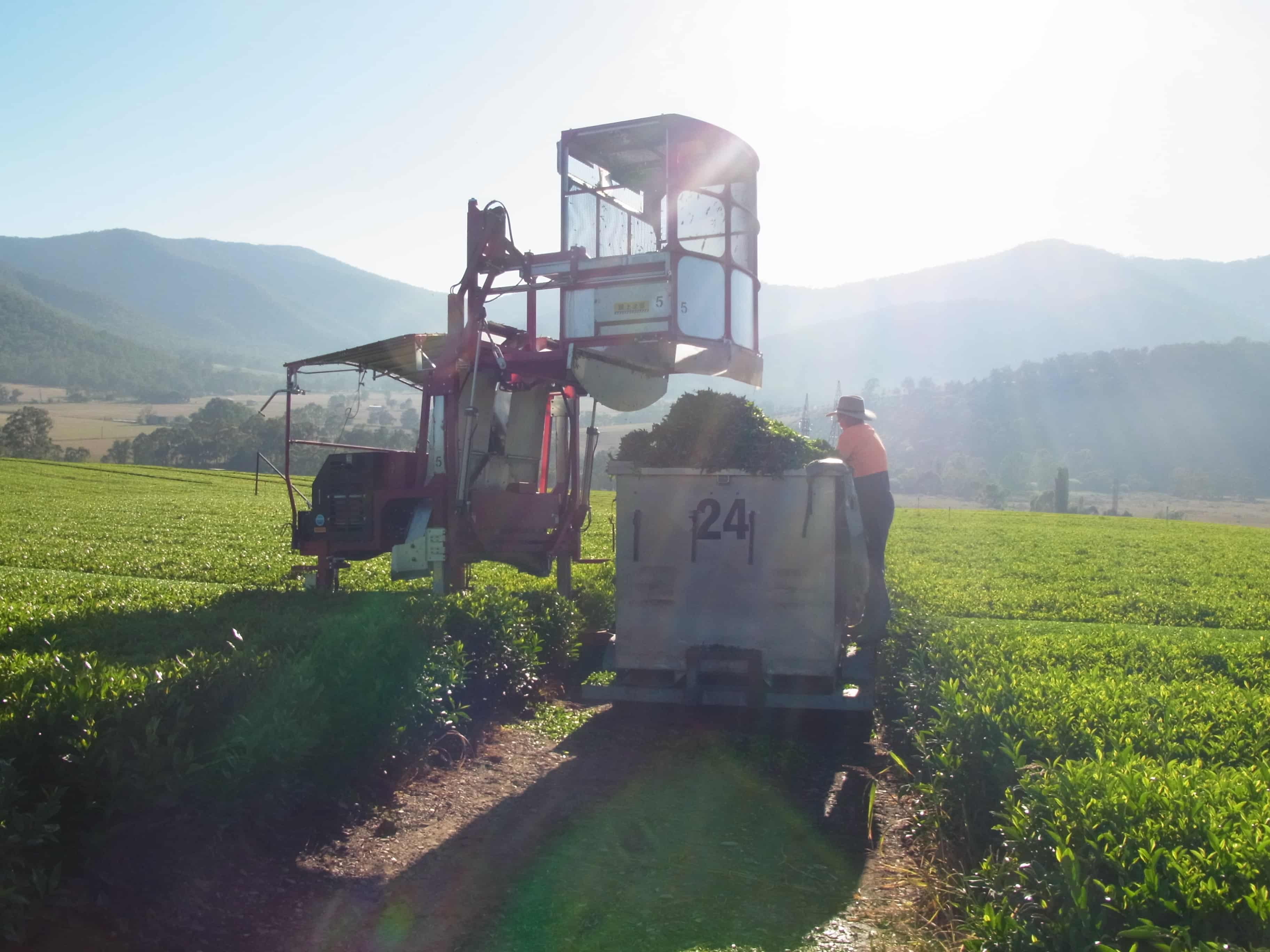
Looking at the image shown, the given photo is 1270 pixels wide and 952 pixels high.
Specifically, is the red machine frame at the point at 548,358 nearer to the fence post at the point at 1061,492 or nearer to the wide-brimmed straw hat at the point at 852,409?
the wide-brimmed straw hat at the point at 852,409

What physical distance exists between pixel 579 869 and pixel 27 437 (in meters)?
89.1

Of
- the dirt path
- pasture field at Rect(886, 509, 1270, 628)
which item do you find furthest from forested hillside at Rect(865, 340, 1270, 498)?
the dirt path

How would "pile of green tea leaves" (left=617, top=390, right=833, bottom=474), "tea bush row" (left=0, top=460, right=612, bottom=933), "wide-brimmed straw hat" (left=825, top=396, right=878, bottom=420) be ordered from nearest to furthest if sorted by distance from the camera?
"tea bush row" (left=0, top=460, right=612, bottom=933) < "pile of green tea leaves" (left=617, top=390, right=833, bottom=474) < "wide-brimmed straw hat" (left=825, top=396, right=878, bottom=420)

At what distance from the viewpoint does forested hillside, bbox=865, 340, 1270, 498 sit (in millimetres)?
136875

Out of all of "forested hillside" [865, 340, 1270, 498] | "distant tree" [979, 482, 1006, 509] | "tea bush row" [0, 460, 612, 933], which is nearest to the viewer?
"tea bush row" [0, 460, 612, 933]

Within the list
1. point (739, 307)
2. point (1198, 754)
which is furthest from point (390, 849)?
point (739, 307)

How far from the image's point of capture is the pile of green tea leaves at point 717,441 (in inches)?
303

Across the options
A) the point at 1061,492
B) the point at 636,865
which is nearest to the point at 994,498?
the point at 1061,492

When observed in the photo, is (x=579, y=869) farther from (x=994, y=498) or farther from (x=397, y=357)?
(x=994, y=498)

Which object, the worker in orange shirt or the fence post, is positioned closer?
the worker in orange shirt

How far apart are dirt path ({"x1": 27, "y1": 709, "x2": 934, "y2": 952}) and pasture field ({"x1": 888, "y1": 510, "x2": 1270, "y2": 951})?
68cm

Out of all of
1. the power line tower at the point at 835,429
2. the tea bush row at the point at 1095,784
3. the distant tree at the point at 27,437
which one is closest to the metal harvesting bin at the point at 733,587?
the tea bush row at the point at 1095,784

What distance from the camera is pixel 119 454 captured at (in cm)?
8362

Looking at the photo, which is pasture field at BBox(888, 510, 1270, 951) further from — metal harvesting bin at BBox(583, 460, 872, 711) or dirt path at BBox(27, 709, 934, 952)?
metal harvesting bin at BBox(583, 460, 872, 711)
